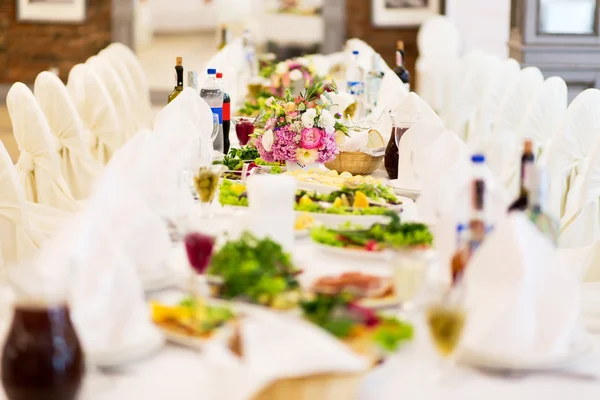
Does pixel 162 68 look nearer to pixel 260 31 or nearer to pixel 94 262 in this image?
pixel 260 31

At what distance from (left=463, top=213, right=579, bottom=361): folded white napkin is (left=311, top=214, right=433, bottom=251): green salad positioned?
2.10 feet

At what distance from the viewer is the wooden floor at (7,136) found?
8766 mm

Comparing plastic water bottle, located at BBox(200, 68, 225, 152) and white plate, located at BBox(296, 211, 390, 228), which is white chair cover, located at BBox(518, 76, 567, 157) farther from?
white plate, located at BBox(296, 211, 390, 228)

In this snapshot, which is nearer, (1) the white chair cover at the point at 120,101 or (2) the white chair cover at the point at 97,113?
(2) the white chair cover at the point at 97,113

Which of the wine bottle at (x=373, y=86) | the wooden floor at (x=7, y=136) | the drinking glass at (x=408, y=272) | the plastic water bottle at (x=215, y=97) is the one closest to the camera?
the drinking glass at (x=408, y=272)

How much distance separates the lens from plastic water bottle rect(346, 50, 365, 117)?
5184 mm


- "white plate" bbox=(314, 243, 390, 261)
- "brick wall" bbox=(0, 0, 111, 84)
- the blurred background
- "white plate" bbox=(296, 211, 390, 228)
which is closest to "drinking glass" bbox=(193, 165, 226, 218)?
"white plate" bbox=(296, 211, 390, 228)

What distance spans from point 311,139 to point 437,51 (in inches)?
248

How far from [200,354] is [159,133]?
1236 mm

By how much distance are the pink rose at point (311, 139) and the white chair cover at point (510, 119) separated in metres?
1.94

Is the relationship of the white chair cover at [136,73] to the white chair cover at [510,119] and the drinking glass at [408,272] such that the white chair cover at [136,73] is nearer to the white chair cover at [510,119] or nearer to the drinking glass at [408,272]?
the white chair cover at [510,119]

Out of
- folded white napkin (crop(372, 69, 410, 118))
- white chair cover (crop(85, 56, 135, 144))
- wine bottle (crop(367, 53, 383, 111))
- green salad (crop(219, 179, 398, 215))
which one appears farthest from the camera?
white chair cover (crop(85, 56, 135, 144))

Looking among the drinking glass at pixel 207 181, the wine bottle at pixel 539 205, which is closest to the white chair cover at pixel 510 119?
the drinking glass at pixel 207 181

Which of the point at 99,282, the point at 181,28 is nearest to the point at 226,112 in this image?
the point at 99,282
